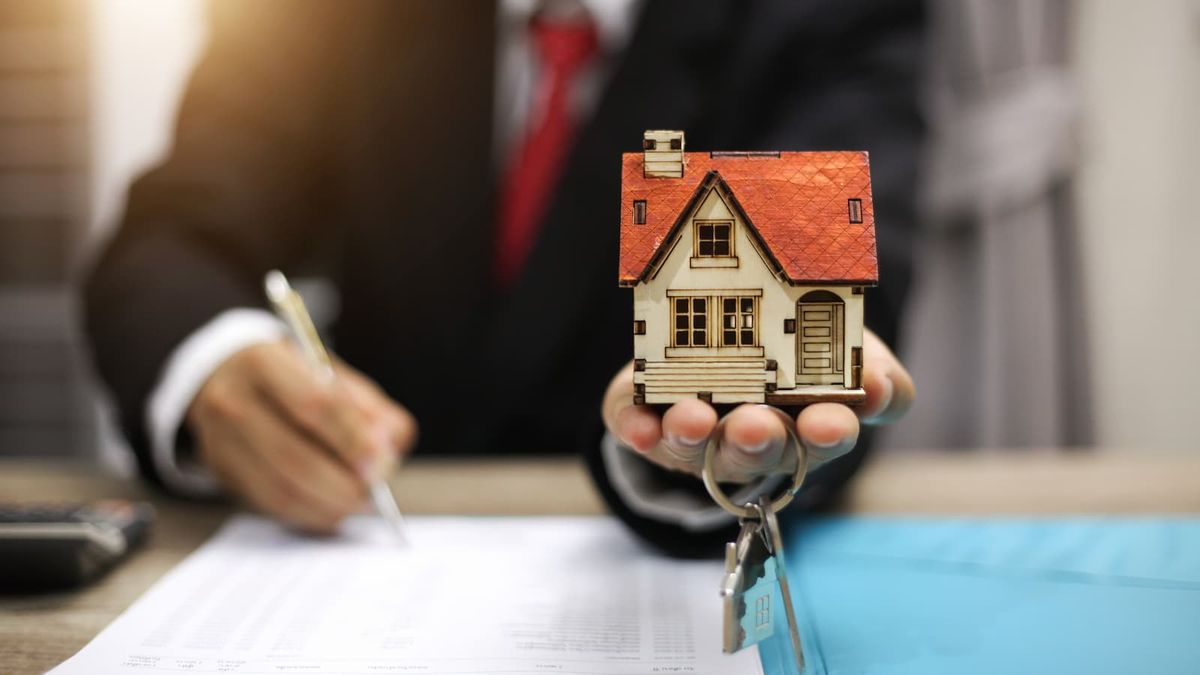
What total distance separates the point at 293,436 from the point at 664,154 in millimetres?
397

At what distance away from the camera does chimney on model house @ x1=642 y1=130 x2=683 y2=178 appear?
16.6 inches

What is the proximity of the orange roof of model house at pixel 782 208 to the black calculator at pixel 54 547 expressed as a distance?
400mm

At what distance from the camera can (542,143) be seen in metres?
1.00

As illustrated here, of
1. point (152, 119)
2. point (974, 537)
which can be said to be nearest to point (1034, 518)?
point (974, 537)

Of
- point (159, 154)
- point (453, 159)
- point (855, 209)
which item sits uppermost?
point (159, 154)

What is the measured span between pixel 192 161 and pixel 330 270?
0.94ft

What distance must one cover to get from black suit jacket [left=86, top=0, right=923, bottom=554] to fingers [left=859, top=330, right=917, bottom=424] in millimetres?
434

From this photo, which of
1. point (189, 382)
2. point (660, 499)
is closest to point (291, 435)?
point (189, 382)

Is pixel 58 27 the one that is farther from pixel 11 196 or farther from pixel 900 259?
pixel 900 259

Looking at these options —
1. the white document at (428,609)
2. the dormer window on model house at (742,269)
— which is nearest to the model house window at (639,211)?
the dormer window on model house at (742,269)

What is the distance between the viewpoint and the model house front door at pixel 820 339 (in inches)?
16.6

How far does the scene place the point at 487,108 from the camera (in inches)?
38.7

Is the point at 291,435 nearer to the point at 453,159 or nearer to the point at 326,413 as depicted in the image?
the point at 326,413

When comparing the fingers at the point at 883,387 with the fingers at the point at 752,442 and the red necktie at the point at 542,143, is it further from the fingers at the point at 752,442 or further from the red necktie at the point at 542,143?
the red necktie at the point at 542,143
